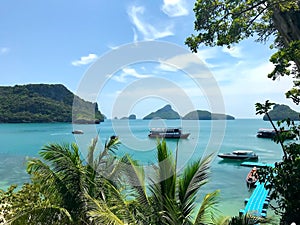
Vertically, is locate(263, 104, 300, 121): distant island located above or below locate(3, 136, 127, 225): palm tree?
above

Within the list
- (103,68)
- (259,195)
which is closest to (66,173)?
(103,68)

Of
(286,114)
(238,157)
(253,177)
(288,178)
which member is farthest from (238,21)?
(238,157)

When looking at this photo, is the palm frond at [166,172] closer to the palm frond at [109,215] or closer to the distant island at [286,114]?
the palm frond at [109,215]

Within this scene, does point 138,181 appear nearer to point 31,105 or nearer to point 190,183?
point 190,183

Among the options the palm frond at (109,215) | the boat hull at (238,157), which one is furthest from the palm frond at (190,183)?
the boat hull at (238,157)

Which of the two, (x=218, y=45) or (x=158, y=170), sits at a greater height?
(x=218, y=45)

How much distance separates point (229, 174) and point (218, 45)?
A: 20.3 metres

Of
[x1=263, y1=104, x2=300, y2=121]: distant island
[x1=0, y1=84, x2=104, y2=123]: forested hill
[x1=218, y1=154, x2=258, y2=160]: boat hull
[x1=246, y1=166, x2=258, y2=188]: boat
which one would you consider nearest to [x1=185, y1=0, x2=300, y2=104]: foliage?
[x1=263, y1=104, x2=300, y2=121]: distant island

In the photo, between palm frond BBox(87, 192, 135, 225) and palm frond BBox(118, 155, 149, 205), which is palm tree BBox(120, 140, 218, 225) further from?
palm frond BBox(87, 192, 135, 225)

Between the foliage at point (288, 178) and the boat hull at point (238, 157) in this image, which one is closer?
the foliage at point (288, 178)

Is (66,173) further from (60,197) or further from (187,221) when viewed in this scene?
(187,221)

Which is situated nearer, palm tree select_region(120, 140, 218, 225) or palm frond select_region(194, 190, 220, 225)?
palm frond select_region(194, 190, 220, 225)

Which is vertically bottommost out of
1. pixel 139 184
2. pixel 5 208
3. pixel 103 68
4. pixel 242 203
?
pixel 242 203

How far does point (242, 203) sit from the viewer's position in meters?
16.3
